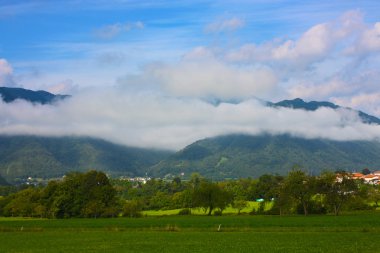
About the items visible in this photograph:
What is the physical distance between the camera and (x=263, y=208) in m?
122

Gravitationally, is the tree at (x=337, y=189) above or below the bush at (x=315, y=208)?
above

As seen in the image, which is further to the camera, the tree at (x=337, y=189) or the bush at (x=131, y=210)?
the bush at (x=131, y=210)

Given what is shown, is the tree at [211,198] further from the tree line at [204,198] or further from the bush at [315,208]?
the bush at [315,208]

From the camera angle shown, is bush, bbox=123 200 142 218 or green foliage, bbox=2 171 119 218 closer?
green foliage, bbox=2 171 119 218

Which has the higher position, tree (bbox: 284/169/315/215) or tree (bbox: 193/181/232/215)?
tree (bbox: 284/169/315/215)

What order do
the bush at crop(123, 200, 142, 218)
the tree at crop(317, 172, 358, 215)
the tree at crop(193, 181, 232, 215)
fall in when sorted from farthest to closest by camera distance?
the tree at crop(193, 181, 232, 215) < the bush at crop(123, 200, 142, 218) < the tree at crop(317, 172, 358, 215)

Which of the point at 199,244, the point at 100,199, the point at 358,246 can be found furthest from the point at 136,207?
the point at 358,246

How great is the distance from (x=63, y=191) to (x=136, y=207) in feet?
64.8

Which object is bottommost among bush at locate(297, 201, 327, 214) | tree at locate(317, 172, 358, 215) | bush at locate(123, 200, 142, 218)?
bush at locate(123, 200, 142, 218)

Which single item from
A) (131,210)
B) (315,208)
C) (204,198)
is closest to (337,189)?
(315,208)

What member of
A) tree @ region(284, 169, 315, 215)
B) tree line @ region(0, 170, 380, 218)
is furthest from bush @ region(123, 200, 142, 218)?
tree @ region(284, 169, 315, 215)

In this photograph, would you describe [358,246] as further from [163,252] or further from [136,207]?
[136,207]

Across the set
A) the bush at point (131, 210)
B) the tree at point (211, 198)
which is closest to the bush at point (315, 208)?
the tree at point (211, 198)

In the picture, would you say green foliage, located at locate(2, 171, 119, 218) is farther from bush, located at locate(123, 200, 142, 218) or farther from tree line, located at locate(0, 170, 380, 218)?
bush, located at locate(123, 200, 142, 218)
